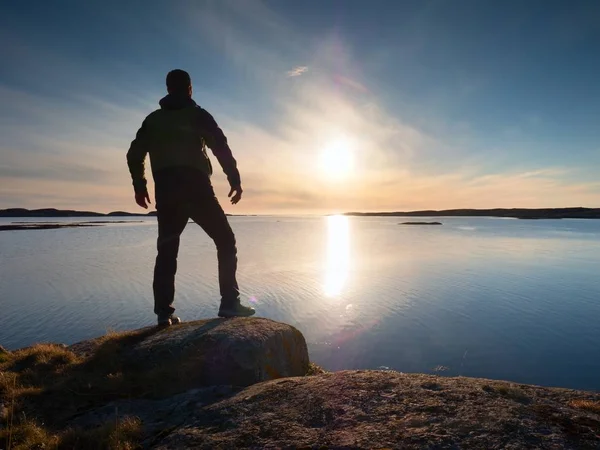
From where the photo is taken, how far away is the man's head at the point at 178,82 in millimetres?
5734

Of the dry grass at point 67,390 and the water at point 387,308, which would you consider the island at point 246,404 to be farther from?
the water at point 387,308

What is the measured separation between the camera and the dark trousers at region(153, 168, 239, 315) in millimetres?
5754

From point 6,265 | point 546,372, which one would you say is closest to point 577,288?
point 546,372

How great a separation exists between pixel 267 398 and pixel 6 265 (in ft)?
A: 92.7

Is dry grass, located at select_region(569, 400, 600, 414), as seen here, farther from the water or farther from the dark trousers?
the water

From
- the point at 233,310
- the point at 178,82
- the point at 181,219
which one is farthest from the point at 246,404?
the point at 178,82

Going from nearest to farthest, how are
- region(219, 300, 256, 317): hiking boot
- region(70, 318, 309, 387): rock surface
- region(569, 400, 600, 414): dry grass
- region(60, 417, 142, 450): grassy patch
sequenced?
region(569, 400, 600, 414): dry grass → region(60, 417, 142, 450): grassy patch → region(70, 318, 309, 387): rock surface → region(219, 300, 256, 317): hiking boot

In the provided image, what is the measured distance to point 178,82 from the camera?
227 inches

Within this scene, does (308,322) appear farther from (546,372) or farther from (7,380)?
(7,380)

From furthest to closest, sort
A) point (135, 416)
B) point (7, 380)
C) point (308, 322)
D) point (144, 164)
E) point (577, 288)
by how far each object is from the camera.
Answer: point (577, 288)
point (308, 322)
point (144, 164)
point (7, 380)
point (135, 416)

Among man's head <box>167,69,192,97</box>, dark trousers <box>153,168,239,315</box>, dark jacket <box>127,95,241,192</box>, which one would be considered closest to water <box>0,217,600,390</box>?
dark trousers <box>153,168,239,315</box>

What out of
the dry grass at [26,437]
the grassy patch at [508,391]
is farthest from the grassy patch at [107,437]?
the grassy patch at [508,391]

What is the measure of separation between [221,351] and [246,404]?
4.21 feet

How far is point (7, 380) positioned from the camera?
4.36 meters
